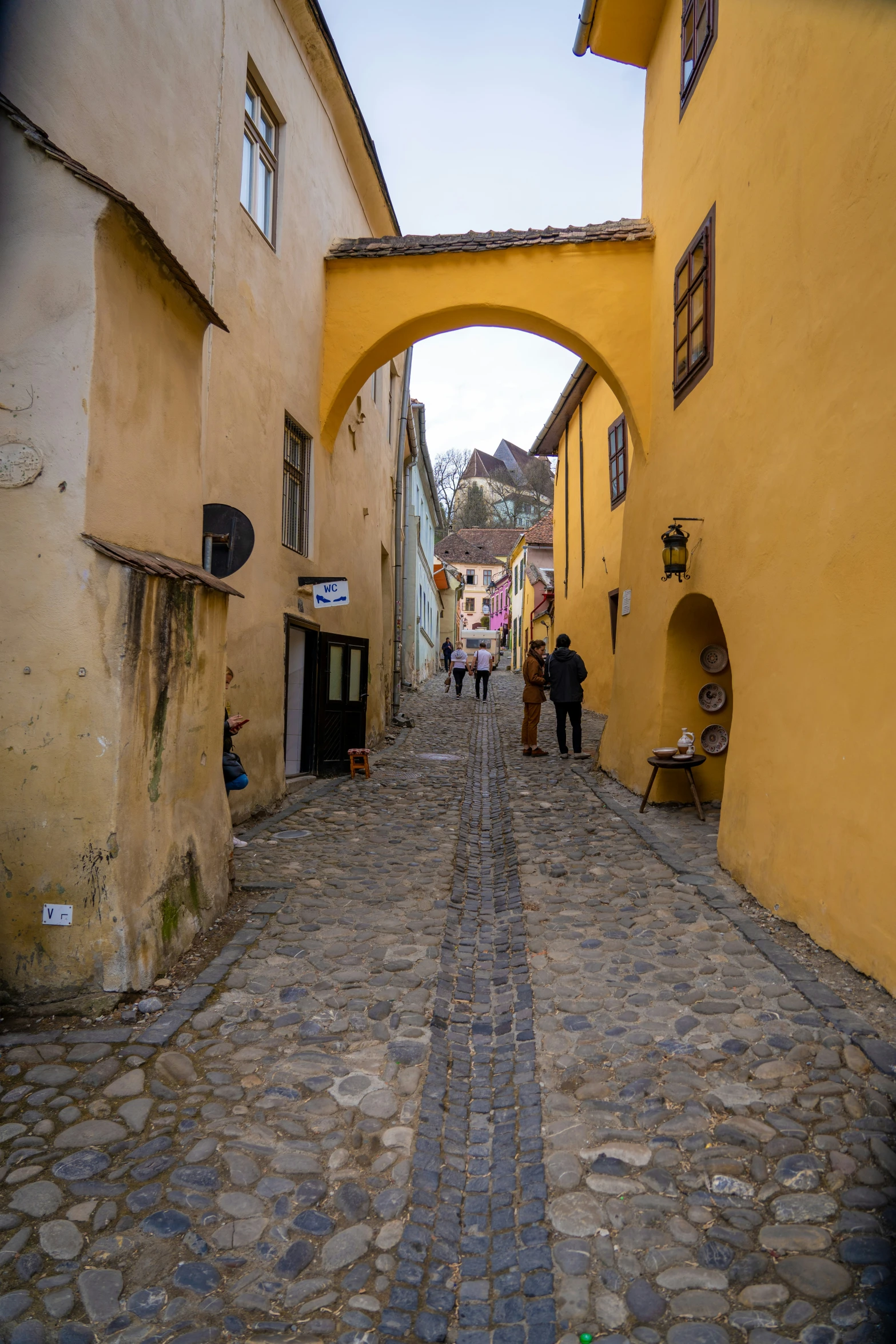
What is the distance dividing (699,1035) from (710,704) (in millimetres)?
4778

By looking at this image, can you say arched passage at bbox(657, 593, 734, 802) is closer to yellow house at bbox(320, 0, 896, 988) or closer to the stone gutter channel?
yellow house at bbox(320, 0, 896, 988)

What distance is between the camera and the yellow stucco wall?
15328 millimetres

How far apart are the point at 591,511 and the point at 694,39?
984 cm

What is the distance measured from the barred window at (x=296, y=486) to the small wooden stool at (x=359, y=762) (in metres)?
2.69

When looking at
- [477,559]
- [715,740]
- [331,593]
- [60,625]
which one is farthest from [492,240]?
[477,559]

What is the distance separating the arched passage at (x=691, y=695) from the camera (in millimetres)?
7961

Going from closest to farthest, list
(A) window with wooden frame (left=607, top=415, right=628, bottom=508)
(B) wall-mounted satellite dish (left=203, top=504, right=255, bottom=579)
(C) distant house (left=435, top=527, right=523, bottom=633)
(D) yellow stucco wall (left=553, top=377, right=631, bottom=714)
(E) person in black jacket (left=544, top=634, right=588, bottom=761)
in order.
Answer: (B) wall-mounted satellite dish (left=203, top=504, right=255, bottom=579)
(E) person in black jacket (left=544, top=634, right=588, bottom=761)
(A) window with wooden frame (left=607, top=415, right=628, bottom=508)
(D) yellow stucco wall (left=553, top=377, right=631, bottom=714)
(C) distant house (left=435, top=527, right=523, bottom=633)

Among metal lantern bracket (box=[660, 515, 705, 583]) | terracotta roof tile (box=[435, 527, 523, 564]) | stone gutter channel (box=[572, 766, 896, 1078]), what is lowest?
Result: stone gutter channel (box=[572, 766, 896, 1078])

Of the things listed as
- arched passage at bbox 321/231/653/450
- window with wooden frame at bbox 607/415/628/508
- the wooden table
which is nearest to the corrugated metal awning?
the wooden table

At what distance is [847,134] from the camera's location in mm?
4387

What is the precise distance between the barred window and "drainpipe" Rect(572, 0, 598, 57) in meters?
5.51

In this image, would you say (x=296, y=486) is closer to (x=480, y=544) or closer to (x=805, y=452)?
(x=805, y=452)

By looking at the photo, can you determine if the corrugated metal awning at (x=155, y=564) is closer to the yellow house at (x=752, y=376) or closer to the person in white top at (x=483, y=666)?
the yellow house at (x=752, y=376)

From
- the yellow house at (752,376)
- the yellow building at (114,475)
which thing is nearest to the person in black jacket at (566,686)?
the yellow house at (752,376)
